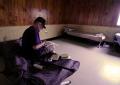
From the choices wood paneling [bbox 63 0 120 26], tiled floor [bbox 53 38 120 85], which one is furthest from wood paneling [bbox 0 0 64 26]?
tiled floor [bbox 53 38 120 85]

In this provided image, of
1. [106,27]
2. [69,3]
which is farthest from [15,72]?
[69,3]

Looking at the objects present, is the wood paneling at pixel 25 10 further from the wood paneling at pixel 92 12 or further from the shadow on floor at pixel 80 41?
the shadow on floor at pixel 80 41

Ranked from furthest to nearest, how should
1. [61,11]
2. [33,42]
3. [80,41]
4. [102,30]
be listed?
[61,11] → [80,41] → [102,30] → [33,42]

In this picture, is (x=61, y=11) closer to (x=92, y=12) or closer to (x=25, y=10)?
(x=92, y=12)

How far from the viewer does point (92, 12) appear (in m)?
4.77

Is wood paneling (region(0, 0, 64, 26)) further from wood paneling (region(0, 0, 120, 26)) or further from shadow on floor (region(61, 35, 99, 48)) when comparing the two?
shadow on floor (region(61, 35, 99, 48))

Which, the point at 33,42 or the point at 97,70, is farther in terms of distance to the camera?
the point at 97,70

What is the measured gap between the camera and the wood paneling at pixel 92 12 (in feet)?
14.3

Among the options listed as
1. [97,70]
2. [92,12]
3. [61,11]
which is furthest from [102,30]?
[97,70]

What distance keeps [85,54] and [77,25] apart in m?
2.06

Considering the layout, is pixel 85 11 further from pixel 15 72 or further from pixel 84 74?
pixel 15 72

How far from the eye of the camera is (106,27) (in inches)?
179

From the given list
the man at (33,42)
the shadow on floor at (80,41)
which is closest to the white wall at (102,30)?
the shadow on floor at (80,41)

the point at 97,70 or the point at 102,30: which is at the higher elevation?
the point at 102,30
